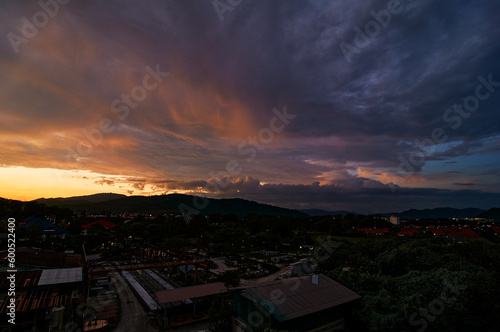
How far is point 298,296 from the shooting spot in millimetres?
15641

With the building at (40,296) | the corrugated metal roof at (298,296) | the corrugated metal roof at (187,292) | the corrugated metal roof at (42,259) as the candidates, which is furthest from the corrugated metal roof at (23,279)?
the corrugated metal roof at (298,296)

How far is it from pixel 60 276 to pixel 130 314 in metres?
6.92

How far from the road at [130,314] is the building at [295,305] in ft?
27.7

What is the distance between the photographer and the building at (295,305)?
558 inches

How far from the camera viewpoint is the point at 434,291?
1620 cm

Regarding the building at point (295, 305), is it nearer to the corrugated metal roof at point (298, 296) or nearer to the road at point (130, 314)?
the corrugated metal roof at point (298, 296)

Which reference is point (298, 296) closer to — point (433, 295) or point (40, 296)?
point (433, 295)

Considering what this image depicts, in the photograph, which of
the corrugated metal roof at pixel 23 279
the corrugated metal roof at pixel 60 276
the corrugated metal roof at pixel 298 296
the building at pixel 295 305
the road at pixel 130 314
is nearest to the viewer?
the building at pixel 295 305

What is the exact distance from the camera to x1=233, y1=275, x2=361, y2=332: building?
1418cm

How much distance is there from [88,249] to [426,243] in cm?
5972

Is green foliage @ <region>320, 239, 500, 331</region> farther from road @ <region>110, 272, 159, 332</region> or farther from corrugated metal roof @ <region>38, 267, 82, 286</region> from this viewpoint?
corrugated metal roof @ <region>38, 267, 82, 286</region>

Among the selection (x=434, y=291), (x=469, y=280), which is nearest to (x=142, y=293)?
(x=434, y=291)

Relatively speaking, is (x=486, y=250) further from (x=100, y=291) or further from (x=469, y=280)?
(x=100, y=291)

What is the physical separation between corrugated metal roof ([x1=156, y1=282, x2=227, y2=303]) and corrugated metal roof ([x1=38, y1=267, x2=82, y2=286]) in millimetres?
7685
